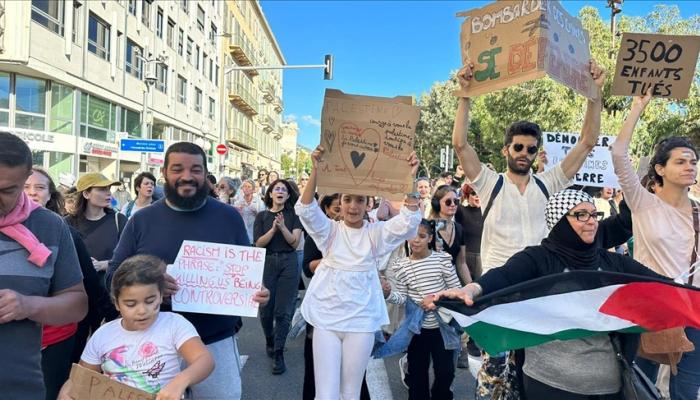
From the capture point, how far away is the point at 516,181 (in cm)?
353

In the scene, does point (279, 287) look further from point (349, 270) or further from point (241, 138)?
point (241, 138)

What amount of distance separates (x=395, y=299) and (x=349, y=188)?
4.20 ft

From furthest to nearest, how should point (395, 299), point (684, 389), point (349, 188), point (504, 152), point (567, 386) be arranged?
1. point (395, 299)
2. point (504, 152)
3. point (349, 188)
4. point (684, 389)
5. point (567, 386)

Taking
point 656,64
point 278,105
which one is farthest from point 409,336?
point 278,105

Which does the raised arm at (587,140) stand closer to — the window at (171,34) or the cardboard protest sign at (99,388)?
the cardboard protest sign at (99,388)

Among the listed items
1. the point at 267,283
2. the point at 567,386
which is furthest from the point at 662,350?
the point at 267,283

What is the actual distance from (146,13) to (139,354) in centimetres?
2944

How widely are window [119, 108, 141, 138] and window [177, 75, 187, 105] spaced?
5.85m

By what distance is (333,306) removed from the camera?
3.42 m

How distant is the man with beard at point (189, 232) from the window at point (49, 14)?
62.0 ft

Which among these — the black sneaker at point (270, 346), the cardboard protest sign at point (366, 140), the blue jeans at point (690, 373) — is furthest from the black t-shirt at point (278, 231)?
the blue jeans at point (690, 373)

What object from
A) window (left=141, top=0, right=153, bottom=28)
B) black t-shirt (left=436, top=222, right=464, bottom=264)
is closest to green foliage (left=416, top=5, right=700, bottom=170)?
black t-shirt (left=436, top=222, right=464, bottom=264)

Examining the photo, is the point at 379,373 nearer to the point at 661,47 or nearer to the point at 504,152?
the point at 504,152

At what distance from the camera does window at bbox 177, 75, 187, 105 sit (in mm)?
33312
